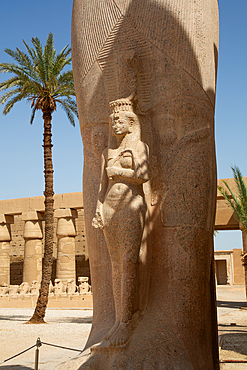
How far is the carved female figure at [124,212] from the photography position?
318cm

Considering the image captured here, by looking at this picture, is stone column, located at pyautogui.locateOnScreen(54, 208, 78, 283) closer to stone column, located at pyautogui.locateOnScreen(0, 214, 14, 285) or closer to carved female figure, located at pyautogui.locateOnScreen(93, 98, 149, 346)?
stone column, located at pyautogui.locateOnScreen(0, 214, 14, 285)

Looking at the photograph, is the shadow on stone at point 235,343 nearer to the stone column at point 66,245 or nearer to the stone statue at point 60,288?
the stone statue at point 60,288

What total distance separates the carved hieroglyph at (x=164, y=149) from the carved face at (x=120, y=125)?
20 centimetres

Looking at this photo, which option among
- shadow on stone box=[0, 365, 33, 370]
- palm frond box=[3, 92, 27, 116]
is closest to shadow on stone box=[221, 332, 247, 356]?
shadow on stone box=[0, 365, 33, 370]

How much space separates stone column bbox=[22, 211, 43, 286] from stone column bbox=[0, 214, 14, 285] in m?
1.36

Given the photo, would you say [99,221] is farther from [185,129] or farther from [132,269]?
[185,129]

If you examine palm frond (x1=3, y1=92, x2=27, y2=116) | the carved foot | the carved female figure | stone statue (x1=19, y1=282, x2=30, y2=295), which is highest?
palm frond (x1=3, y1=92, x2=27, y2=116)

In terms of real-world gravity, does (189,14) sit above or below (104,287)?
above

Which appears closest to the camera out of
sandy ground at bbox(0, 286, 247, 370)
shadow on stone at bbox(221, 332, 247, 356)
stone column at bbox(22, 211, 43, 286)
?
sandy ground at bbox(0, 286, 247, 370)

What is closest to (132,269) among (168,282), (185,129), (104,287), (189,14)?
(168,282)

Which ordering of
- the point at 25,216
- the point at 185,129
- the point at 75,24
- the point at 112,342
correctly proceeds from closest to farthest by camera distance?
the point at 112,342 < the point at 185,129 < the point at 75,24 < the point at 25,216

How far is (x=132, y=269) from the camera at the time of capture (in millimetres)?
3209

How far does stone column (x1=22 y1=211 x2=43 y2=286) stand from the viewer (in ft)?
66.3

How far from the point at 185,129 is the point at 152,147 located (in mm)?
317
